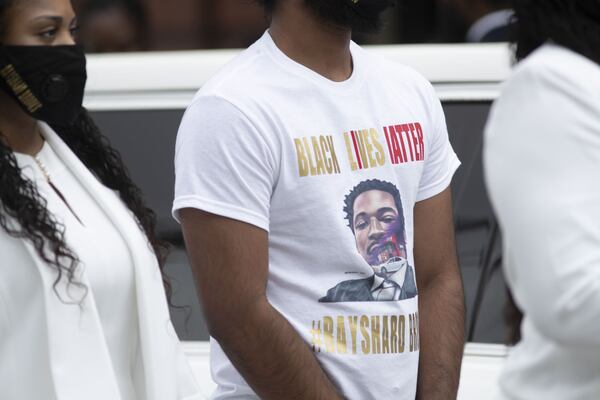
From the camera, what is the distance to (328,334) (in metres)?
2.53

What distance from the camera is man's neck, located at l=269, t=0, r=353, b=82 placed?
2.65 metres

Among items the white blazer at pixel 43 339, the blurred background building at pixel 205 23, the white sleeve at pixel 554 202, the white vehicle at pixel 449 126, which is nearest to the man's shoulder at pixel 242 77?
the white blazer at pixel 43 339

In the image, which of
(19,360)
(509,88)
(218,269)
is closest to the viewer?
(509,88)

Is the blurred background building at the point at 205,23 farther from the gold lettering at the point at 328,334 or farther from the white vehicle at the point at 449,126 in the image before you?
the gold lettering at the point at 328,334

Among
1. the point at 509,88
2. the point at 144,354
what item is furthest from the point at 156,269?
the point at 509,88

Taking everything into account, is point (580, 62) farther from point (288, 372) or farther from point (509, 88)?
point (288, 372)

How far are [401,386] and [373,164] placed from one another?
0.43 meters

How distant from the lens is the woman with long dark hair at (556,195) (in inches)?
68.1

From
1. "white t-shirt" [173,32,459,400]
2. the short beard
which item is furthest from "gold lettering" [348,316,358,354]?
the short beard

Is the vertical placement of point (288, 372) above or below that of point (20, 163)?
below

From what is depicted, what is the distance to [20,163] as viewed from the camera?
2799mm

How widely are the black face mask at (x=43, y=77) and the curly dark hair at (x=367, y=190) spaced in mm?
710

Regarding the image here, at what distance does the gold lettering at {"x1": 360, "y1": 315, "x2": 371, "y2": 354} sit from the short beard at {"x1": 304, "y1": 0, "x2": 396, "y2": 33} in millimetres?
577

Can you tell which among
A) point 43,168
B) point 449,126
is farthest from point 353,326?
point 449,126
